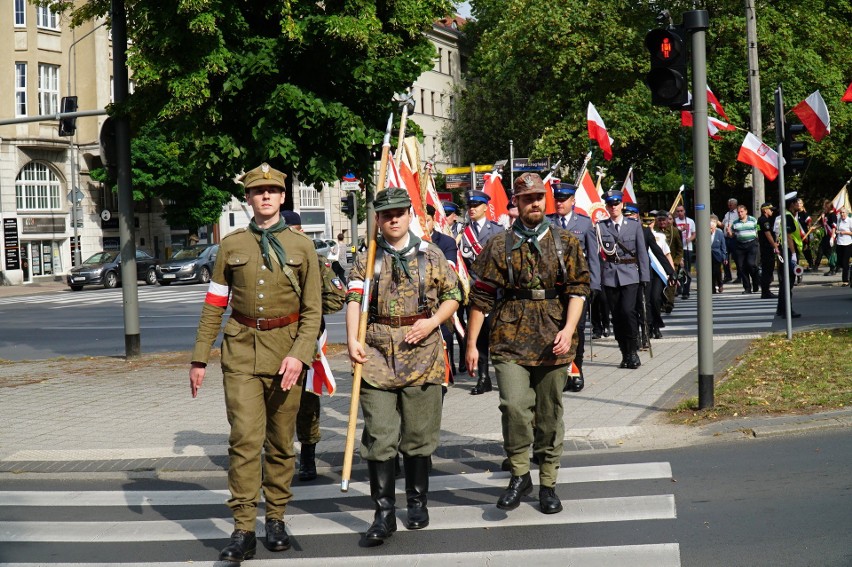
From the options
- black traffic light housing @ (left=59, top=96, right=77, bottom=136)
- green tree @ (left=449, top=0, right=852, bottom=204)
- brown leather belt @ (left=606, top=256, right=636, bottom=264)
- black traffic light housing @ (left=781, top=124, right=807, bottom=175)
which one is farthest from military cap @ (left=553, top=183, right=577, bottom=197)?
green tree @ (left=449, top=0, right=852, bottom=204)

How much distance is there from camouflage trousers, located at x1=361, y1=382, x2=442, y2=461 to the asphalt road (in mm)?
464

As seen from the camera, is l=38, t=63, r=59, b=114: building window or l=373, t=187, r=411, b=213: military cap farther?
l=38, t=63, r=59, b=114: building window

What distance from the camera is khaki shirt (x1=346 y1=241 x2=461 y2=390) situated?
238 inches

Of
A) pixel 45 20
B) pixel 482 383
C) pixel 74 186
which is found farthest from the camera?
pixel 45 20

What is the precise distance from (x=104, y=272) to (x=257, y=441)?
3824cm

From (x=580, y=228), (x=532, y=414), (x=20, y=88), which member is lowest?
(x=532, y=414)

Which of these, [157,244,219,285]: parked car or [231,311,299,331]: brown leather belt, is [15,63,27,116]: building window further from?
[231,311,299,331]: brown leather belt

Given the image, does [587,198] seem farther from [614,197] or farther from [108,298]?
[108,298]

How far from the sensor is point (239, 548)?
18.2ft

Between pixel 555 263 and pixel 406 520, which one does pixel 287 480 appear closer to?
pixel 406 520

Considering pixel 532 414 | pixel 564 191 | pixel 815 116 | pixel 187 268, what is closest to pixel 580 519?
pixel 532 414

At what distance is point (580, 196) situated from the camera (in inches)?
534

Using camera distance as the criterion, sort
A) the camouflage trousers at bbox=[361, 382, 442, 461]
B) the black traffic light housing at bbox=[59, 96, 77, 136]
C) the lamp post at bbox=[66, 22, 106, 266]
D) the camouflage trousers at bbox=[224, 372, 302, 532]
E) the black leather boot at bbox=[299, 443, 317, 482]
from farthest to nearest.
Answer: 1. the lamp post at bbox=[66, 22, 106, 266]
2. the black traffic light housing at bbox=[59, 96, 77, 136]
3. the black leather boot at bbox=[299, 443, 317, 482]
4. the camouflage trousers at bbox=[361, 382, 442, 461]
5. the camouflage trousers at bbox=[224, 372, 302, 532]

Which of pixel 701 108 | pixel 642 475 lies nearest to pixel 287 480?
pixel 642 475
